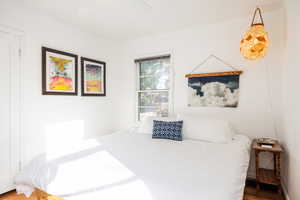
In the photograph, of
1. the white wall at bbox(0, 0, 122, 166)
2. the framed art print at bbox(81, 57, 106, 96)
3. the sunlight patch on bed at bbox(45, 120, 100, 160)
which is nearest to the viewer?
the white wall at bbox(0, 0, 122, 166)

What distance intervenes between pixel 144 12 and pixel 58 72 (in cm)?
164

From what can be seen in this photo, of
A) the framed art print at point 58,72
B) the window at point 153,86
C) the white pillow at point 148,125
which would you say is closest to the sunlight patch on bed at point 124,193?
the white pillow at point 148,125

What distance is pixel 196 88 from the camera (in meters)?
3.09

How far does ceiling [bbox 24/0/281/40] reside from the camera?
2.38m

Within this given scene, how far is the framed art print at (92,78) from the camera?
3.26 meters

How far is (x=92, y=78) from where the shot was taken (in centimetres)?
343

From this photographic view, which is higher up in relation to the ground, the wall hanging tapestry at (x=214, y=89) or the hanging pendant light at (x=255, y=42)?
the hanging pendant light at (x=255, y=42)

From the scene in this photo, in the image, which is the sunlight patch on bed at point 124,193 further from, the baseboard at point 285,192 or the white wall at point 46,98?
the baseboard at point 285,192

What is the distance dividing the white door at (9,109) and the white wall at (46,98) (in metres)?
0.09

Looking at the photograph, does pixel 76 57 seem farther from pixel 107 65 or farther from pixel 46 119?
pixel 46 119

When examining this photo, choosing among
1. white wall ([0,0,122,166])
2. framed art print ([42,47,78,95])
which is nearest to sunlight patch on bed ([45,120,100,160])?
white wall ([0,0,122,166])

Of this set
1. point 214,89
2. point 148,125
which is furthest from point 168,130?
point 214,89

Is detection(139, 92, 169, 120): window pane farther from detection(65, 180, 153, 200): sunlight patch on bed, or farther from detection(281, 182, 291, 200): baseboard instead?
detection(65, 180, 153, 200): sunlight patch on bed

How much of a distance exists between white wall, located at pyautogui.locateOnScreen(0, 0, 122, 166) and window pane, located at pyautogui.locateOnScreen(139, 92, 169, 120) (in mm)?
911
